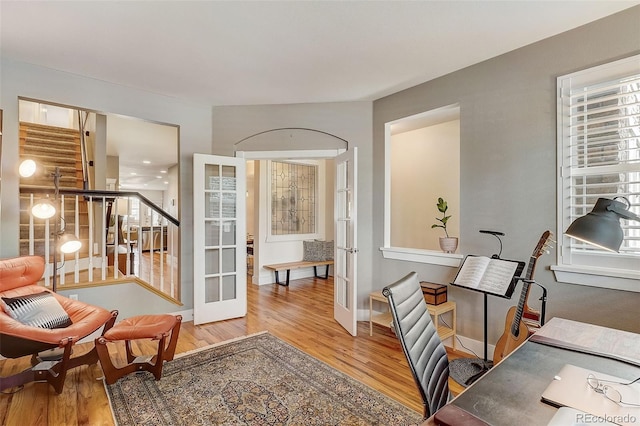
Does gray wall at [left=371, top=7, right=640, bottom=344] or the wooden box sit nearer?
gray wall at [left=371, top=7, right=640, bottom=344]

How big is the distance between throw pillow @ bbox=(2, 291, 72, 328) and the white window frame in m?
3.77

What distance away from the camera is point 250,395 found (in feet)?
7.36

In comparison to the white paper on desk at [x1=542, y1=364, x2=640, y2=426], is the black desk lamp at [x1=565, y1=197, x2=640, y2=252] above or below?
above

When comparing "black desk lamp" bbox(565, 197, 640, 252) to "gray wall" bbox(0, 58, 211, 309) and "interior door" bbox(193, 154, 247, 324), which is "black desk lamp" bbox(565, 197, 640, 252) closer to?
"interior door" bbox(193, 154, 247, 324)

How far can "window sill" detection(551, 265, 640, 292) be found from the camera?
2064 millimetres

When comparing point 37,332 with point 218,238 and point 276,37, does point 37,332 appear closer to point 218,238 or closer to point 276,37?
point 218,238

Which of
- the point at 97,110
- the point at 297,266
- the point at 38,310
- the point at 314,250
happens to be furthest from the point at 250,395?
the point at 314,250

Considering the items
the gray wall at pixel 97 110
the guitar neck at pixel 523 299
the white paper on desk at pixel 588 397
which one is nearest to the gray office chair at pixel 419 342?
the white paper on desk at pixel 588 397

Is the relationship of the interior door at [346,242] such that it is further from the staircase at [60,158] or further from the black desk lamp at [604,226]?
the staircase at [60,158]

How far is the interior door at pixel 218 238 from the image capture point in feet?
12.2

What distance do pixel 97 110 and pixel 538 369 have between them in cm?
411

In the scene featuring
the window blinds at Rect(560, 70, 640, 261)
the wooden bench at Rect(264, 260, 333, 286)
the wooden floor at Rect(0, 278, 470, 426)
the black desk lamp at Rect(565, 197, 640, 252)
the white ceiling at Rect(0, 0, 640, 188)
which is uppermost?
the white ceiling at Rect(0, 0, 640, 188)

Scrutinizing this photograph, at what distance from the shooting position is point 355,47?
2.58 m

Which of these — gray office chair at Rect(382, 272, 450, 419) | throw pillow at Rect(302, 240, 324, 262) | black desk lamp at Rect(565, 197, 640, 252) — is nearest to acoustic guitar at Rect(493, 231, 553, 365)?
black desk lamp at Rect(565, 197, 640, 252)
